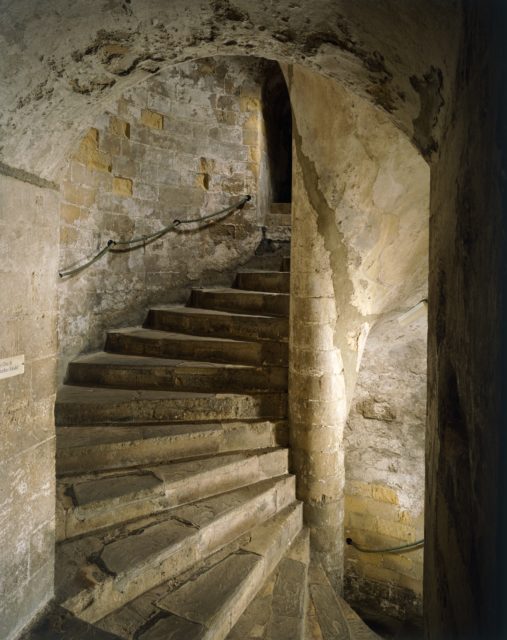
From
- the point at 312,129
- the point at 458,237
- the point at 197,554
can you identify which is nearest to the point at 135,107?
the point at 312,129

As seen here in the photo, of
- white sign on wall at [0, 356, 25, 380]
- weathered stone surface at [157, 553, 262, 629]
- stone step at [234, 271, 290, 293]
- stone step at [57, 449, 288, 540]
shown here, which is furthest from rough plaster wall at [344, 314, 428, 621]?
white sign on wall at [0, 356, 25, 380]

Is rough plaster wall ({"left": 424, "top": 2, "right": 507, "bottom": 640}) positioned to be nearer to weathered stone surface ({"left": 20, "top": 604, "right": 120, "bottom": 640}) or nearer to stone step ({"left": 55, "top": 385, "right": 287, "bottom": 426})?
weathered stone surface ({"left": 20, "top": 604, "right": 120, "bottom": 640})

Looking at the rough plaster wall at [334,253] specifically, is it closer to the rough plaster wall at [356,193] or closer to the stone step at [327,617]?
the rough plaster wall at [356,193]

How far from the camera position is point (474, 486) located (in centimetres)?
83

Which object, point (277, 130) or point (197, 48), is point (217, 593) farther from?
point (277, 130)

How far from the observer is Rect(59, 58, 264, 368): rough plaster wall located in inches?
167

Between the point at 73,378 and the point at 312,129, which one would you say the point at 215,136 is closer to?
the point at 312,129

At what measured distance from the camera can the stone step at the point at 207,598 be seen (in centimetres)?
192

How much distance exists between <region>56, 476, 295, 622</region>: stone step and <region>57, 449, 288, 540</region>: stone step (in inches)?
2.2

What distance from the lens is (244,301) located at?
4461 mm

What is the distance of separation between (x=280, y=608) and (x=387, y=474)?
9.12ft

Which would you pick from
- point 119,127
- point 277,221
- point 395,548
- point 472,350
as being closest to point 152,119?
point 119,127

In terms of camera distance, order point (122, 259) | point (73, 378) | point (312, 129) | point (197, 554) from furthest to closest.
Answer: point (122, 259) → point (73, 378) → point (312, 129) → point (197, 554)

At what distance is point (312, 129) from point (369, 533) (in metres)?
4.20
